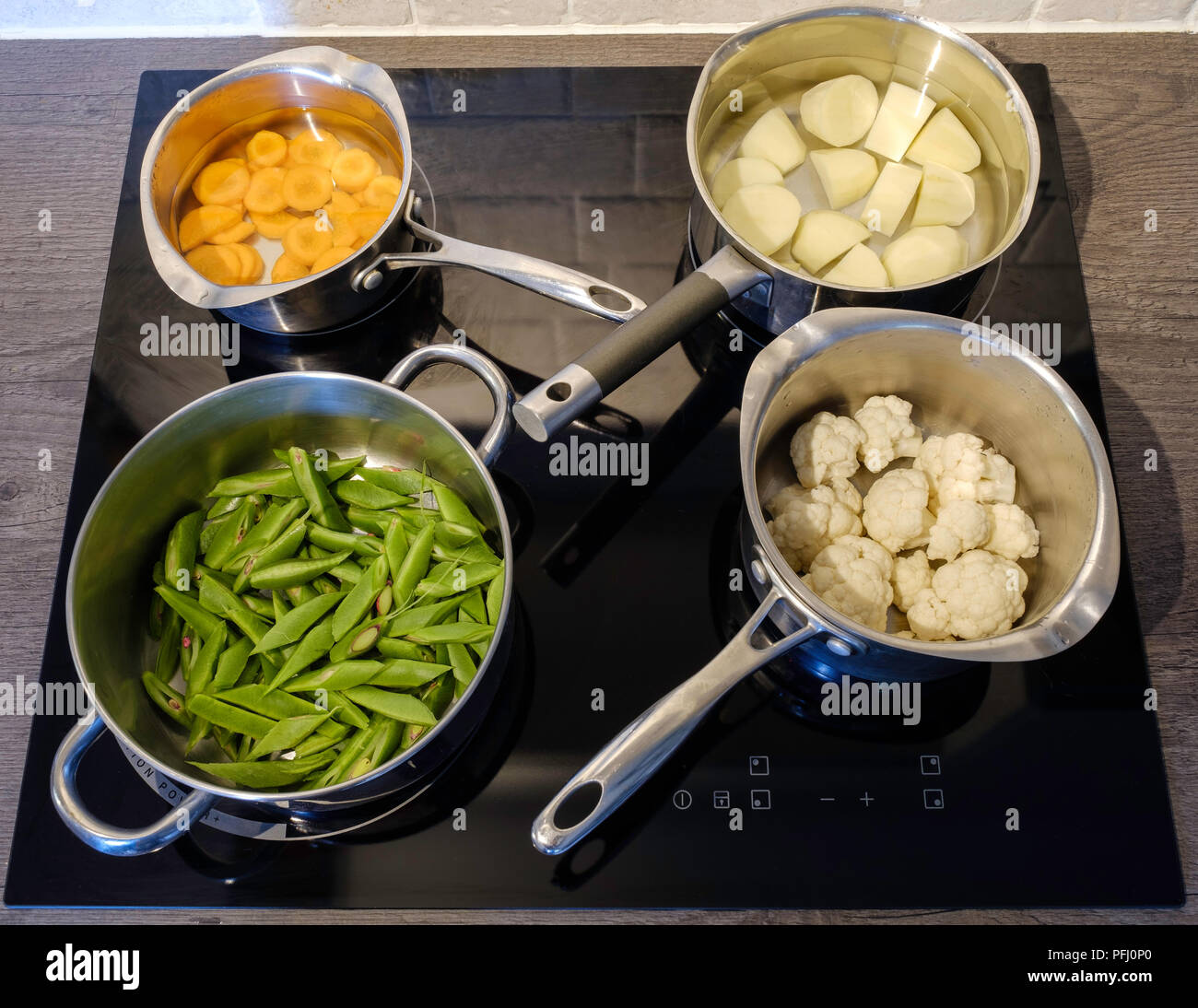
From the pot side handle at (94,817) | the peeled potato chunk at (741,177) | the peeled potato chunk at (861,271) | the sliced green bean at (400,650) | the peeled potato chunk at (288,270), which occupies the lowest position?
the pot side handle at (94,817)

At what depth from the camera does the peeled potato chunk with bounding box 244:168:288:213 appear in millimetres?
1054

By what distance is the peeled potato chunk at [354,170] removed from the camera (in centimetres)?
106

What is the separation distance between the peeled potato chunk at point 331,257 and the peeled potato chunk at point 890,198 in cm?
57

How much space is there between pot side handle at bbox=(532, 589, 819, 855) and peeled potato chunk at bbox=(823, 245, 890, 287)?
38cm

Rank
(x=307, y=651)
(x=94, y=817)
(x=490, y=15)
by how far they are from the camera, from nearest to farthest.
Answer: (x=94, y=817)
(x=307, y=651)
(x=490, y=15)

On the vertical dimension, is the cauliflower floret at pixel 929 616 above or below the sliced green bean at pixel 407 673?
above

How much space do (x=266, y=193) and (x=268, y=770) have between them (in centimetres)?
62

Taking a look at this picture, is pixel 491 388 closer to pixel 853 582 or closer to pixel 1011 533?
pixel 853 582

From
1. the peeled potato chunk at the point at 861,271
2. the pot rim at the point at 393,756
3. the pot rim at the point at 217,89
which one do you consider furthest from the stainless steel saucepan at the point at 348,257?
the peeled potato chunk at the point at 861,271

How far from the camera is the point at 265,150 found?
107 centimetres

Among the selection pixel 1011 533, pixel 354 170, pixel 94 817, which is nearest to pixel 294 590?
pixel 94 817

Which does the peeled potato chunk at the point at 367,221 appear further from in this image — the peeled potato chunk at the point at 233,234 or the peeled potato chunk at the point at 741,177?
the peeled potato chunk at the point at 741,177
